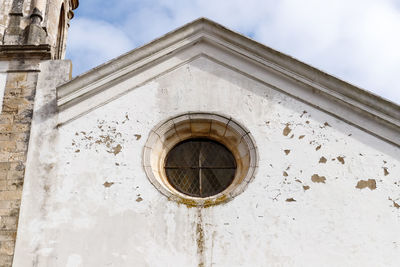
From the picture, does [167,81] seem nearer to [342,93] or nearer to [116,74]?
[116,74]

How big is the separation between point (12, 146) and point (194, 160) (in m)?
2.31

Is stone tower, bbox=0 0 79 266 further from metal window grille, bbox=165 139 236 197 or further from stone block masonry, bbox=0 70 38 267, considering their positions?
metal window grille, bbox=165 139 236 197

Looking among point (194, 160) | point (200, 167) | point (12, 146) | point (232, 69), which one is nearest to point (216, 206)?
point (200, 167)

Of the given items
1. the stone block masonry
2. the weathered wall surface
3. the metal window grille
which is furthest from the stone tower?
the metal window grille

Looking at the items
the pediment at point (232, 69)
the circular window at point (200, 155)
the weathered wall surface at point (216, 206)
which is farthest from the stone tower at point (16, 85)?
the circular window at point (200, 155)

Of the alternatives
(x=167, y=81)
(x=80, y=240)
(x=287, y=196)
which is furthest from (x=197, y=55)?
(x=80, y=240)

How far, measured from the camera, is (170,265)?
7473mm

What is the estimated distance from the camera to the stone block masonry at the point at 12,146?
Result: 7.73 meters

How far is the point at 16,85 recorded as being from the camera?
888 cm

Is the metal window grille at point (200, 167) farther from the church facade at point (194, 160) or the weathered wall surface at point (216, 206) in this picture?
the weathered wall surface at point (216, 206)

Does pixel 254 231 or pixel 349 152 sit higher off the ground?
pixel 349 152

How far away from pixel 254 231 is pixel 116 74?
2847 millimetres

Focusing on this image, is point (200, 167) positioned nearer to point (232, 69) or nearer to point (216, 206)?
point (216, 206)

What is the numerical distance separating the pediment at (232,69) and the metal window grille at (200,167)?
3.48ft
